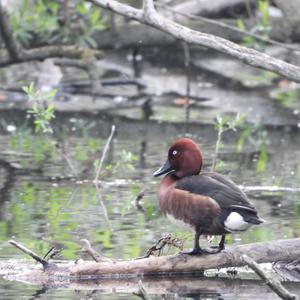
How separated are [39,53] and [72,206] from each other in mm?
6573

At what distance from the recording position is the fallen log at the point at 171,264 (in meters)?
7.32

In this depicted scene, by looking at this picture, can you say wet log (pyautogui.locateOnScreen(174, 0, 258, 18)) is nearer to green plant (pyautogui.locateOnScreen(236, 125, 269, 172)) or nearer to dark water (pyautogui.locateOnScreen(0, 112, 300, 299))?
dark water (pyautogui.locateOnScreen(0, 112, 300, 299))

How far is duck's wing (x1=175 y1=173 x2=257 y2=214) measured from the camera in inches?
285

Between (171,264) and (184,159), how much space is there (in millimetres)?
696

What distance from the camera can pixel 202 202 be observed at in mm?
7301

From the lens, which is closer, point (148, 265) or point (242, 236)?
point (148, 265)

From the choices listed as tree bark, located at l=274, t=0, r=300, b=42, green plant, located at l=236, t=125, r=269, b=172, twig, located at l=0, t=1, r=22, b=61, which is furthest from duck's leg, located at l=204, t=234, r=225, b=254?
tree bark, located at l=274, t=0, r=300, b=42

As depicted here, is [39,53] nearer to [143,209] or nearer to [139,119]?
[139,119]

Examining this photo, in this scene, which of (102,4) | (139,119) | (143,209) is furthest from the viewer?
(139,119)

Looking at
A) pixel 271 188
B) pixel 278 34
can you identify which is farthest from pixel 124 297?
pixel 278 34

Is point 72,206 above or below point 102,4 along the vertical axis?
below

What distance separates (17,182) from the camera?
11039 millimetres

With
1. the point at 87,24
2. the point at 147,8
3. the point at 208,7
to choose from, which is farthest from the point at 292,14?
the point at 147,8

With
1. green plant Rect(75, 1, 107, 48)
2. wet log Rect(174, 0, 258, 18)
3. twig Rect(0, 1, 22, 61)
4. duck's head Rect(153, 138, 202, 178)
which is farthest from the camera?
wet log Rect(174, 0, 258, 18)
